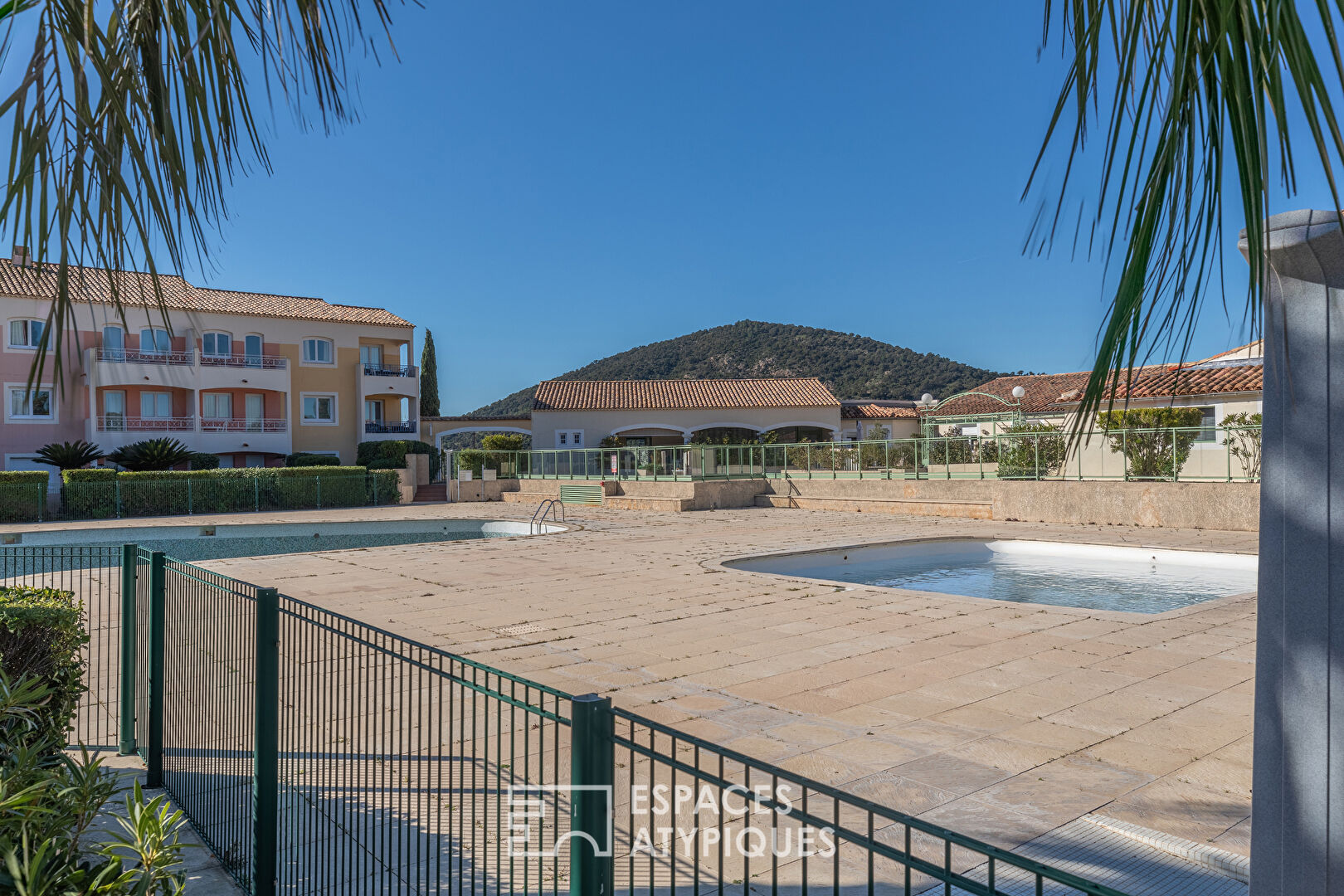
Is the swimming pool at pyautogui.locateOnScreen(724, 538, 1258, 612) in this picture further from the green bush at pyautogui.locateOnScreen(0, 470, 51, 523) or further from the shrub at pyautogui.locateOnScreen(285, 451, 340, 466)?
the shrub at pyautogui.locateOnScreen(285, 451, 340, 466)

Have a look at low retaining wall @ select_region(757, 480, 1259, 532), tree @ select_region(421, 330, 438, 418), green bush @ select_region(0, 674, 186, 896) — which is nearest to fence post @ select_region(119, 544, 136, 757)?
green bush @ select_region(0, 674, 186, 896)

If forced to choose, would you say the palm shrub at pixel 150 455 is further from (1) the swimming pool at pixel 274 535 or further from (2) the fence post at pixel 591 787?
(2) the fence post at pixel 591 787

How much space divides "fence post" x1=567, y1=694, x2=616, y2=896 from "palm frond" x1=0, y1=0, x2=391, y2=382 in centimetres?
124

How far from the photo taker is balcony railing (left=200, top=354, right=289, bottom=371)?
3512 cm

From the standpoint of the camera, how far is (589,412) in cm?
4600

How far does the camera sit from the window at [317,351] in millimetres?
38438

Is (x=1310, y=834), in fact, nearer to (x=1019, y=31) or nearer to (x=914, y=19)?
(x=1019, y=31)

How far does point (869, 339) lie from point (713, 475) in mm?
60558

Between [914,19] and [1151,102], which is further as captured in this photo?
[914,19]

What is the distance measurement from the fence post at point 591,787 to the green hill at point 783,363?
71082 millimetres

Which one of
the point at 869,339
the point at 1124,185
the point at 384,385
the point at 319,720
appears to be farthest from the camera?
the point at 869,339

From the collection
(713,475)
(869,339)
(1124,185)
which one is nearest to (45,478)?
(713,475)

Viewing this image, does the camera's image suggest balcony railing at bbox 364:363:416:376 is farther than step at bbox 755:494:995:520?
Yes

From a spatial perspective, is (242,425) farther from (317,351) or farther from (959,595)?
(959,595)
